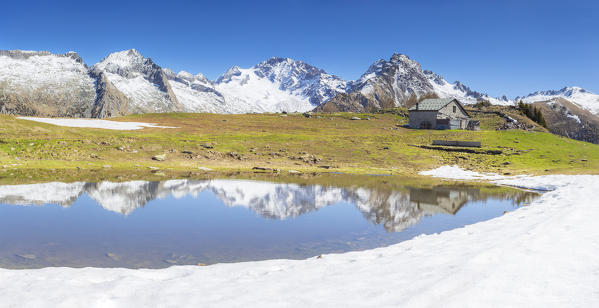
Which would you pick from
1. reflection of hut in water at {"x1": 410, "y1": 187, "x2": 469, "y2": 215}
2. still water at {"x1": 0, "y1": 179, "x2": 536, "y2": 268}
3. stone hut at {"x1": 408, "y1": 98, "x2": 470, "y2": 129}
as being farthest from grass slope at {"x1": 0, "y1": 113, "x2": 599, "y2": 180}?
stone hut at {"x1": 408, "y1": 98, "x2": 470, "y2": 129}

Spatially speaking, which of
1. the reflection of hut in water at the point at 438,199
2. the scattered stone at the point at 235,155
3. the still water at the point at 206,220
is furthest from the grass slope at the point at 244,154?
the reflection of hut in water at the point at 438,199

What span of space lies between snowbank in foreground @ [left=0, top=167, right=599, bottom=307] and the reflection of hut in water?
37.0 feet

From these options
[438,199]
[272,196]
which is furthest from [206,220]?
[438,199]

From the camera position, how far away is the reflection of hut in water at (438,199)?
22545 millimetres

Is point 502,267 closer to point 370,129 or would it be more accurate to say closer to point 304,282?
point 304,282

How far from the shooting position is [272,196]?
25156 mm

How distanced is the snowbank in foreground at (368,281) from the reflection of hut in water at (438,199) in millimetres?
11264

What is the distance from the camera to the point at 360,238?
15297 mm

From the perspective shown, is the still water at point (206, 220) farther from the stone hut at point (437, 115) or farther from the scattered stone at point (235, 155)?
the stone hut at point (437, 115)

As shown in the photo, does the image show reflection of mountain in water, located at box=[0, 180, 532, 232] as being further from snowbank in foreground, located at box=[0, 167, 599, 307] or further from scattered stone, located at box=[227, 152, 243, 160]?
scattered stone, located at box=[227, 152, 243, 160]

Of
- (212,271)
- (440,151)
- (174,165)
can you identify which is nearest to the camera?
(212,271)

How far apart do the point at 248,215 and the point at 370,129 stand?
7100 cm

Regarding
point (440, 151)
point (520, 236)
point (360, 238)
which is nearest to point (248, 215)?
point (360, 238)

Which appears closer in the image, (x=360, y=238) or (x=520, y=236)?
(x=520, y=236)
